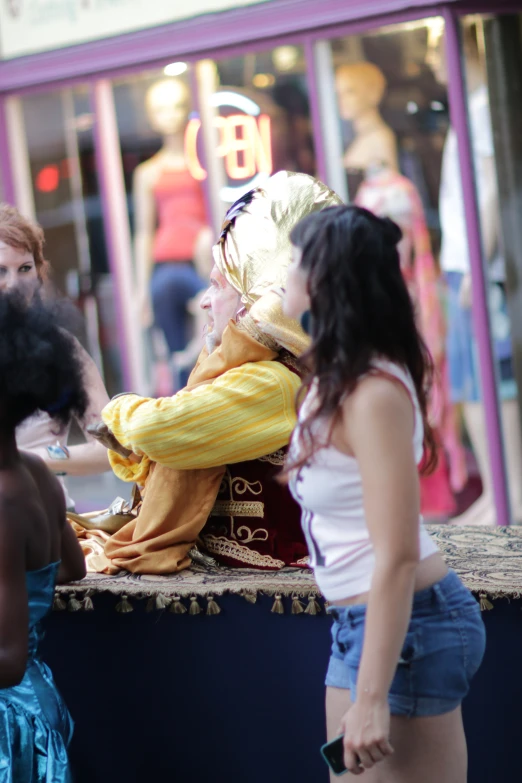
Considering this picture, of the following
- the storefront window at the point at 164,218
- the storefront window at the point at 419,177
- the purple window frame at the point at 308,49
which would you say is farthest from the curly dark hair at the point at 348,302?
the storefront window at the point at 164,218

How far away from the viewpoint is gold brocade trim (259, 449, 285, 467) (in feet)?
8.29

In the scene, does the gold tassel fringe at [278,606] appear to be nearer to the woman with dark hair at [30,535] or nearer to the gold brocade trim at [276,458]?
the gold brocade trim at [276,458]

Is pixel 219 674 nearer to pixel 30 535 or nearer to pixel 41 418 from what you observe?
pixel 30 535

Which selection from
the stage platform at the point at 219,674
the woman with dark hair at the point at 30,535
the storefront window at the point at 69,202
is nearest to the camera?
the woman with dark hair at the point at 30,535

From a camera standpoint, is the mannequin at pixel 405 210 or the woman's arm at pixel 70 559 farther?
the mannequin at pixel 405 210

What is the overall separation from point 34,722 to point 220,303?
1135mm

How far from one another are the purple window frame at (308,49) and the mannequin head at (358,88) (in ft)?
0.48

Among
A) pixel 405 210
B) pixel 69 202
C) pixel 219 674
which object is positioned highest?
pixel 69 202

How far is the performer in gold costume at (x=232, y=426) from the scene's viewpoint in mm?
2402

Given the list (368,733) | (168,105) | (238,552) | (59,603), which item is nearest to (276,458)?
(238,552)

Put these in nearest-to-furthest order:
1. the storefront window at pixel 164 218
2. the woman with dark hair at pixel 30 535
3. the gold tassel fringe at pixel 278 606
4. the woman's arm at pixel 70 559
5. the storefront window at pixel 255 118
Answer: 1. the woman with dark hair at pixel 30 535
2. the woman's arm at pixel 70 559
3. the gold tassel fringe at pixel 278 606
4. the storefront window at pixel 255 118
5. the storefront window at pixel 164 218

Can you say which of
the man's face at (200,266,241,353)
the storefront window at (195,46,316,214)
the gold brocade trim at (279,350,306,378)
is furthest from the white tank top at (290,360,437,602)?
the storefront window at (195,46,316,214)

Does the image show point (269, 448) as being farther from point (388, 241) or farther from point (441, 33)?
point (441, 33)

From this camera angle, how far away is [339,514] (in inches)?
65.8
